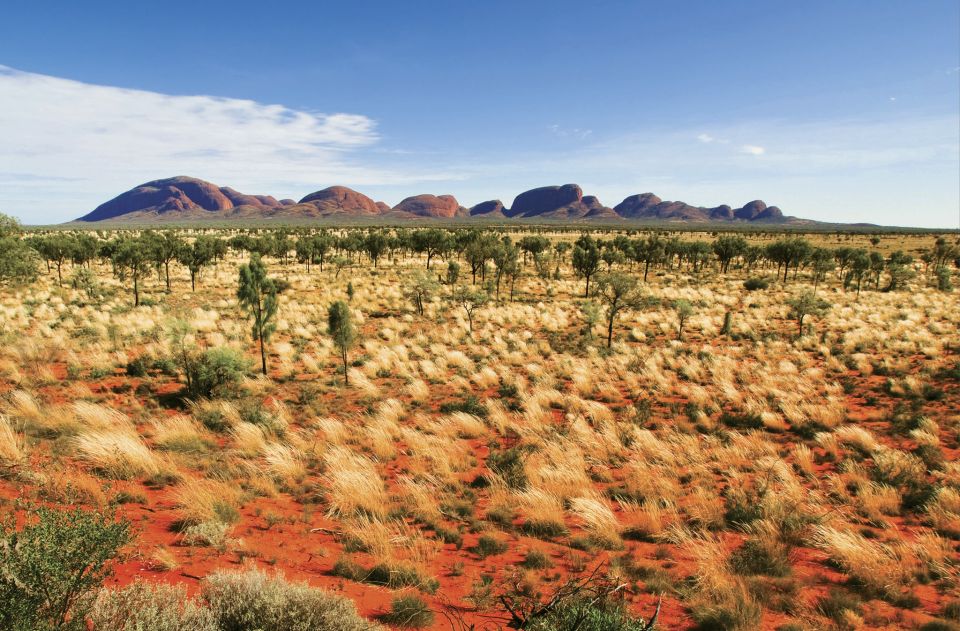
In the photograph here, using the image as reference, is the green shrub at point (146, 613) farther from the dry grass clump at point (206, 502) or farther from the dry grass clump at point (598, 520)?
A: the dry grass clump at point (598, 520)

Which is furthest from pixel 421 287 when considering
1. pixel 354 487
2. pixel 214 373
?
pixel 354 487

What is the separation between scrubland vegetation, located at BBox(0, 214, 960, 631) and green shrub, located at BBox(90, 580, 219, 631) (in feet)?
0.11

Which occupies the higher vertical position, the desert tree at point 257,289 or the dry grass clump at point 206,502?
the desert tree at point 257,289

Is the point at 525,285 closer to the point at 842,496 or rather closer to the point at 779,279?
the point at 779,279

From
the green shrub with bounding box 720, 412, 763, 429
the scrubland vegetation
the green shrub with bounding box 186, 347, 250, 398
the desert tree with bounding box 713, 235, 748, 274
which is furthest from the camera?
the desert tree with bounding box 713, 235, 748, 274

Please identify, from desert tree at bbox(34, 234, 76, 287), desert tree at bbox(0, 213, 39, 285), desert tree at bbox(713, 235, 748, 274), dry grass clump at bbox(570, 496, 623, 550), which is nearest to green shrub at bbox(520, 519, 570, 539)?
dry grass clump at bbox(570, 496, 623, 550)

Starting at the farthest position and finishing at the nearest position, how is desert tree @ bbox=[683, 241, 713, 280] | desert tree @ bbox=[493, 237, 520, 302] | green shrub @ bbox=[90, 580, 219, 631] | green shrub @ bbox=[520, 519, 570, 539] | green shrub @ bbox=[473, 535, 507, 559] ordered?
1. desert tree @ bbox=[683, 241, 713, 280]
2. desert tree @ bbox=[493, 237, 520, 302]
3. green shrub @ bbox=[520, 519, 570, 539]
4. green shrub @ bbox=[473, 535, 507, 559]
5. green shrub @ bbox=[90, 580, 219, 631]

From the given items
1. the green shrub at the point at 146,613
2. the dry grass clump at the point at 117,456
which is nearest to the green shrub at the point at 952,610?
the green shrub at the point at 146,613

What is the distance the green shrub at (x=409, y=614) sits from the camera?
18.2ft

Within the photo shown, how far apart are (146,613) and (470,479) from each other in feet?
22.5

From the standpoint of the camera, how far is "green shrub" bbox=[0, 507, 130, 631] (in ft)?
12.1

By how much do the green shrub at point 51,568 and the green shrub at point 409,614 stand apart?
3.19 m

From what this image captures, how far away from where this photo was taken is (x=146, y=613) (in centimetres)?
401

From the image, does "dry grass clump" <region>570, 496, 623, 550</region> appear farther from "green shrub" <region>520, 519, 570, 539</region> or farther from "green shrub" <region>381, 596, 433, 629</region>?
"green shrub" <region>381, 596, 433, 629</region>
